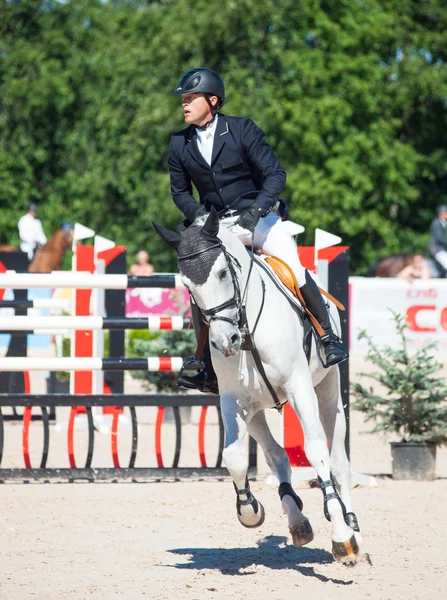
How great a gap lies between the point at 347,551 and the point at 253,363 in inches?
42.4

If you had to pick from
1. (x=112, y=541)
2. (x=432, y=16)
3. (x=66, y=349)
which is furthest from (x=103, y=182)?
(x=112, y=541)

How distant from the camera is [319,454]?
234 inches

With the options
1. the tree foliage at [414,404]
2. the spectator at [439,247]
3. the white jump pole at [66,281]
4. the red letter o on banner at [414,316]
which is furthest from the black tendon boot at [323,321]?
the spectator at [439,247]


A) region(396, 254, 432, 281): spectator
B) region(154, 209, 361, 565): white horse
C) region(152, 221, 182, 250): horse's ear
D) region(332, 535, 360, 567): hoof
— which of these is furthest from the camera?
region(396, 254, 432, 281): spectator

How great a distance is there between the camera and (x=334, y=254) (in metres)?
8.72

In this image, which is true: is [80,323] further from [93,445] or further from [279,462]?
[279,462]

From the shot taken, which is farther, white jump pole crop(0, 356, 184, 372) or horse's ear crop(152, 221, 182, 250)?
white jump pole crop(0, 356, 184, 372)

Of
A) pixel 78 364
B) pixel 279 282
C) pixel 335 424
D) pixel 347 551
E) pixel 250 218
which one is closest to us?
pixel 347 551

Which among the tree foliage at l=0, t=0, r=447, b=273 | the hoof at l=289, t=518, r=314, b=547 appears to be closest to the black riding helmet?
the hoof at l=289, t=518, r=314, b=547

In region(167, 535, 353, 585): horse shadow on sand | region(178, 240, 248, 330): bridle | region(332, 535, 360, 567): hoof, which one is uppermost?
region(178, 240, 248, 330): bridle

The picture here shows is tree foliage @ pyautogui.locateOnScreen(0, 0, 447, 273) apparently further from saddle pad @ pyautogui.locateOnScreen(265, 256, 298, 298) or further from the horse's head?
the horse's head

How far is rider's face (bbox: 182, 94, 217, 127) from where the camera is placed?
247 inches

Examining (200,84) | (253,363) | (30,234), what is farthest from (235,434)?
(30,234)

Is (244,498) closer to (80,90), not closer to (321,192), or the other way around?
(321,192)
